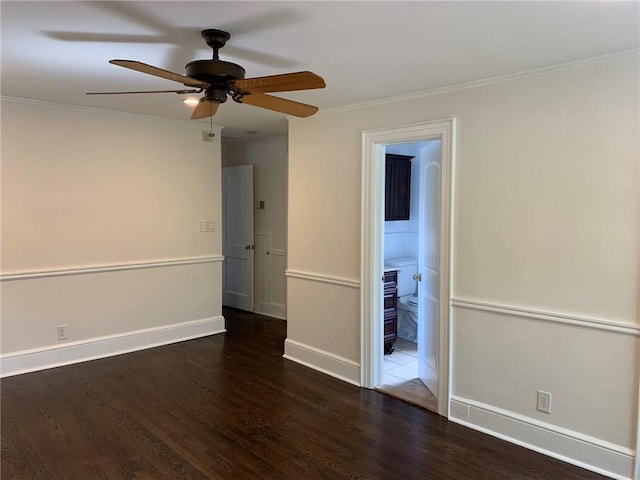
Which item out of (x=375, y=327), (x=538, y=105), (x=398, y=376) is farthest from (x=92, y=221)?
(x=538, y=105)

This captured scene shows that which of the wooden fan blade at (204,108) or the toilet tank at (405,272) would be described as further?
the toilet tank at (405,272)

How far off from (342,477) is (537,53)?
252cm

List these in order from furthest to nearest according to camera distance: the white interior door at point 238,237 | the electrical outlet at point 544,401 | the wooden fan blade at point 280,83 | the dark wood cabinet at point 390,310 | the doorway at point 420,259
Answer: the white interior door at point 238,237
the dark wood cabinet at point 390,310
the doorway at point 420,259
the electrical outlet at point 544,401
the wooden fan blade at point 280,83

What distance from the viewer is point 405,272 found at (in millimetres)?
4867

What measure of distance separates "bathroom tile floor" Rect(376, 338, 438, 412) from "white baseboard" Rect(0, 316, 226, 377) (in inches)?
80.9

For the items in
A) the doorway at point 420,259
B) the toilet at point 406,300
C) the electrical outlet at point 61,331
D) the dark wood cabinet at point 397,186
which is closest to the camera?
the doorway at point 420,259

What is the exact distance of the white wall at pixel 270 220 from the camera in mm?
5688

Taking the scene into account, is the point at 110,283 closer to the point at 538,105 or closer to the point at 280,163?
the point at 280,163

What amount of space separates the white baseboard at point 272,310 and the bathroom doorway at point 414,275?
156 cm

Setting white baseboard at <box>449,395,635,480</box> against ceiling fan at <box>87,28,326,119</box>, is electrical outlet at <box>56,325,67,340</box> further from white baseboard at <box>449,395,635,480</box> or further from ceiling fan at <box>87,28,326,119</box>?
white baseboard at <box>449,395,635,480</box>

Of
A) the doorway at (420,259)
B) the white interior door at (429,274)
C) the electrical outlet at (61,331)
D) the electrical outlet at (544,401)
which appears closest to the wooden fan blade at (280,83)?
the doorway at (420,259)

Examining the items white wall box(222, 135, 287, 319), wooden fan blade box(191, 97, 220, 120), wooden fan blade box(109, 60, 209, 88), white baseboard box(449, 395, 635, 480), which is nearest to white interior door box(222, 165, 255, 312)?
white wall box(222, 135, 287, 319)

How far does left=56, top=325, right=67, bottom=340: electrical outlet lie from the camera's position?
3.96m

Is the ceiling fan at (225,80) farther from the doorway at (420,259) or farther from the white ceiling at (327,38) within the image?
the doorway at (420,259)
